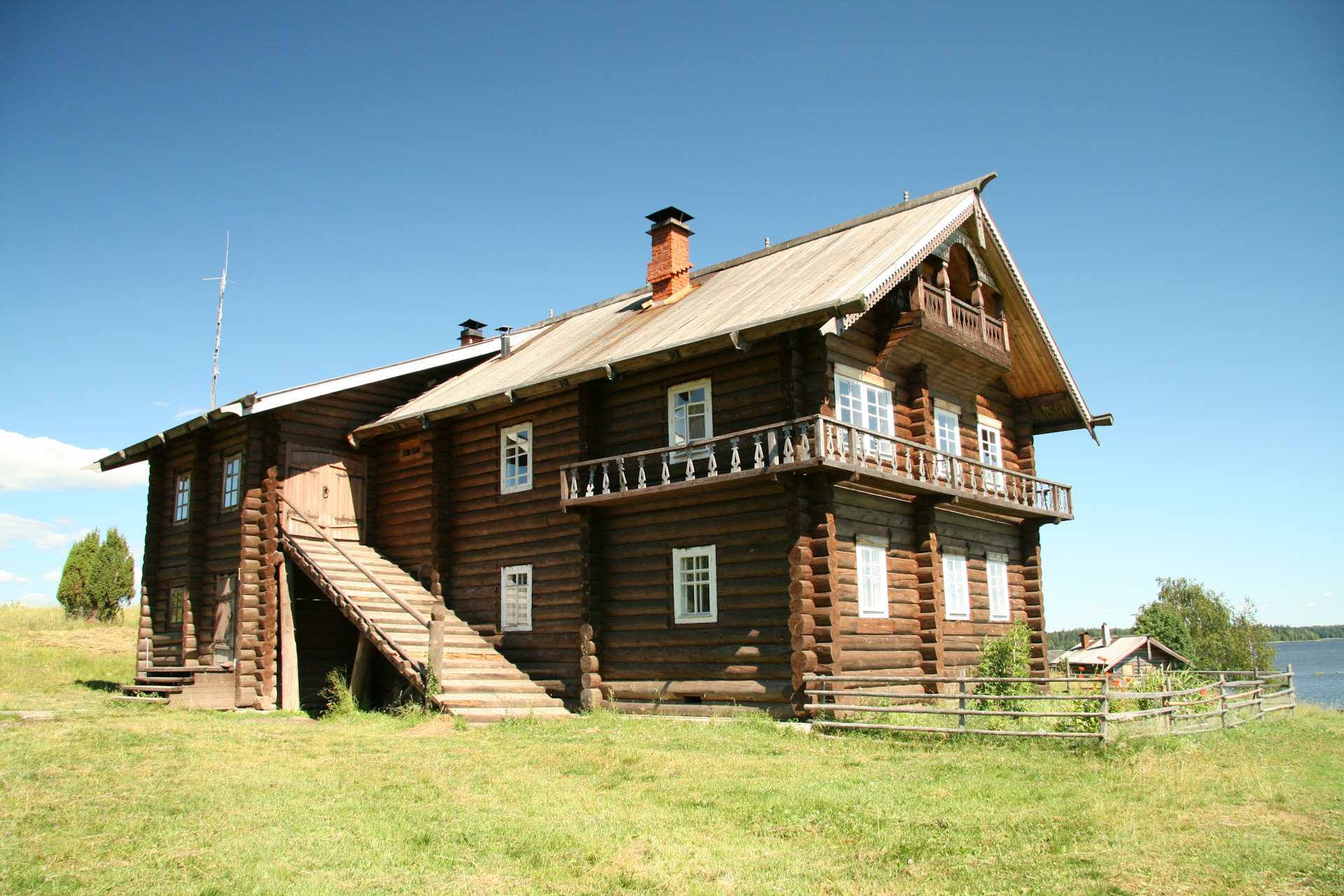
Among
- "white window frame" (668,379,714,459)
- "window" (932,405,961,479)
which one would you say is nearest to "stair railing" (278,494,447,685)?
"white window frame" (668,379,714,459)

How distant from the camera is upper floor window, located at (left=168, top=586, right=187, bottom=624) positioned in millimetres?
26531

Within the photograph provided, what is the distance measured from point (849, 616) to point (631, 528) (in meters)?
4.76

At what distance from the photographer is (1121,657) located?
46469 millimetres

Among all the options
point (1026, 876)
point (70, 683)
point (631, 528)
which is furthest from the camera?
point (70, 683)

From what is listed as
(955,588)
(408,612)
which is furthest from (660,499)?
(955,588)

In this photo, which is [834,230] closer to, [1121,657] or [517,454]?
[517,454]

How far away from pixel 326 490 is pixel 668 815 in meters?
17.1

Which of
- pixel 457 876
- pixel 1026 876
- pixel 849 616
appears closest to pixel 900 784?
pixel 1026 876

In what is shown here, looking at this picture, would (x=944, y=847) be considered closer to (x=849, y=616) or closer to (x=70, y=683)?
(x=849, y=616)

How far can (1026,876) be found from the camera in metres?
7.95

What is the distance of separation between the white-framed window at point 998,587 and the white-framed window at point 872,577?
4.72 meters

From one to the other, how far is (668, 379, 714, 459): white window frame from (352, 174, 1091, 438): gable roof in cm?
95

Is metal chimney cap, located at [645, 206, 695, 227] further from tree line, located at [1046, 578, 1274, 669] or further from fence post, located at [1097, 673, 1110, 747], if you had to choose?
tree line, located at [1046, 578, 1274, 669]

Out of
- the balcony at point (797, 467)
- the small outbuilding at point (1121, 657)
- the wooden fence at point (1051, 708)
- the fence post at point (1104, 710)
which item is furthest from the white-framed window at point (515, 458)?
the small outbuilding at point (1121, 657)
